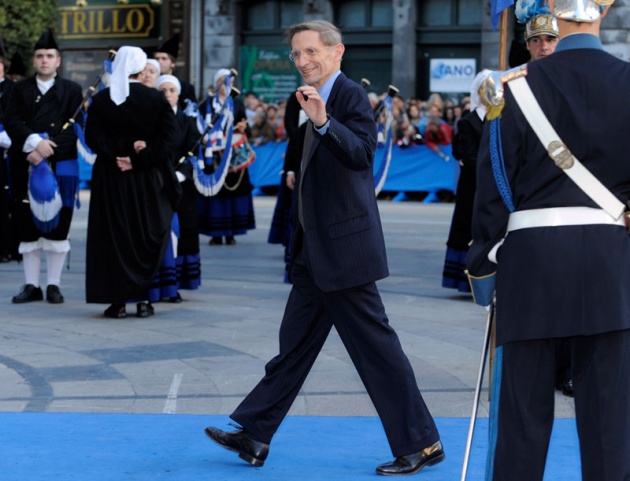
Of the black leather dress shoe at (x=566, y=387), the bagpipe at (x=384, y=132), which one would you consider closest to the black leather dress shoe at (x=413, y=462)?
the black leather dress shoe at (x=566, y=387)

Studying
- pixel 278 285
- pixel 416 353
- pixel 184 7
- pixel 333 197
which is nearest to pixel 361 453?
pixel 333 197

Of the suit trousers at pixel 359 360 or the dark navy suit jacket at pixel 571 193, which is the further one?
the suit trousers at pixel 359 360

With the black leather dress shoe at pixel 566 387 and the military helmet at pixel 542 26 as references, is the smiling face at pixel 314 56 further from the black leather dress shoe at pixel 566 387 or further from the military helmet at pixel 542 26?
the black leather dress shoe at pixel 566 387

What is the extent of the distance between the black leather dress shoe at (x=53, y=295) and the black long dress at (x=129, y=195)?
105 cm

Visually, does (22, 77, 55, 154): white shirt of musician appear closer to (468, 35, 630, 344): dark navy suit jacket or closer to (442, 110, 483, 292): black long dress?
(442, 110, 483, 292): black long dress

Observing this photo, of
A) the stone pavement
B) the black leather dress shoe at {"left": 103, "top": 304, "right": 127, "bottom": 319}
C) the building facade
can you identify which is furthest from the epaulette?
the building facade

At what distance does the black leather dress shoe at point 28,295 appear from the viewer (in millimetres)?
10594

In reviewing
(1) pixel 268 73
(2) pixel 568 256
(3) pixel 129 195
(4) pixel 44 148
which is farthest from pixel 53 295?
(1) pixel 268 73

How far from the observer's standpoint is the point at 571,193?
405 cm

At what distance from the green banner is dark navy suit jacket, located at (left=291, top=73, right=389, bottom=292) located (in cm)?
2531

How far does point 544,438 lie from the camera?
13.5ft

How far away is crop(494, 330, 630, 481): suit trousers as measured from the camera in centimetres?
408

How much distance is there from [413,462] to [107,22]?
1186 inches

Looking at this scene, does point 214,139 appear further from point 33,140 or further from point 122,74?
point 122,74
